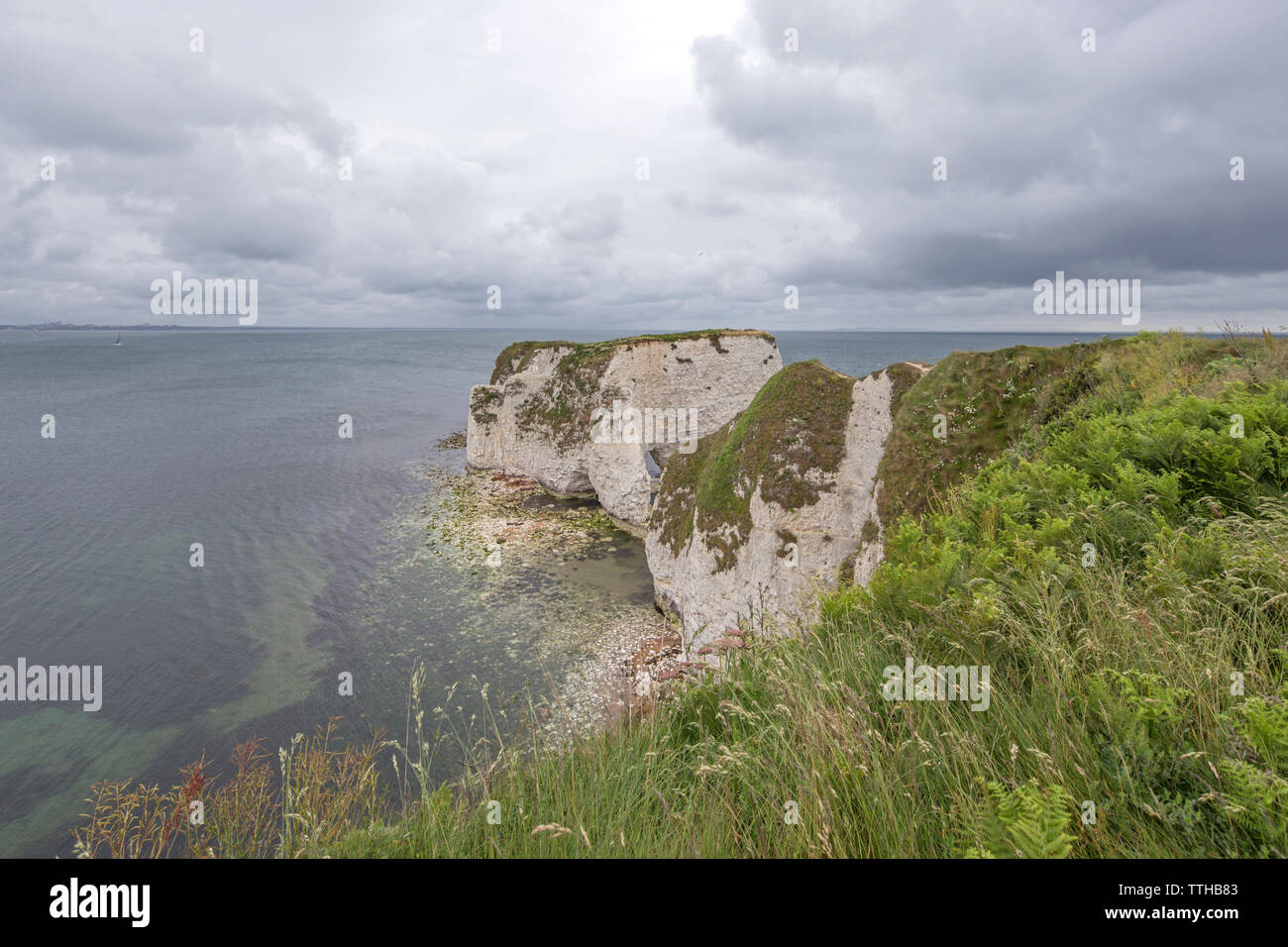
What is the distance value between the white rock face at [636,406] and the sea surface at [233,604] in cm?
637

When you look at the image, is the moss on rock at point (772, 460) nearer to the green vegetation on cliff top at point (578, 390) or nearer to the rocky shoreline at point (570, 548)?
the rocky shoreline at point (570, 548)

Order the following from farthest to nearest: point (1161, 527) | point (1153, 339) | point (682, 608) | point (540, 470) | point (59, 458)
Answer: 1. point (59, 458)
2. point (540, 470)
3. point (682, 608)
4. point (1153, 339)
5. point (1161, 527)

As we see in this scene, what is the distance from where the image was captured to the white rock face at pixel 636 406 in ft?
116

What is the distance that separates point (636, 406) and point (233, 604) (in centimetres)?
2361

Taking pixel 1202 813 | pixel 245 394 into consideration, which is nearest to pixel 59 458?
pixel 245 394

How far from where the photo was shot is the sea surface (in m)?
16.8

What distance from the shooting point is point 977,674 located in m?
4.21

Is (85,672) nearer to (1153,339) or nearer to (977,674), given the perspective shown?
(977,674)

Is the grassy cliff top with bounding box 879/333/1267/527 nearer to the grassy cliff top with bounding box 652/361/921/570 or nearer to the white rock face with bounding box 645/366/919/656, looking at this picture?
the white rock face with bounding box 645/366/919/656

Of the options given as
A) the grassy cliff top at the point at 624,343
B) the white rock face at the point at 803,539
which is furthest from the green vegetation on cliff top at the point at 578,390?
the white rock face at the point at 803,539

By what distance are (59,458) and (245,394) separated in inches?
1936
